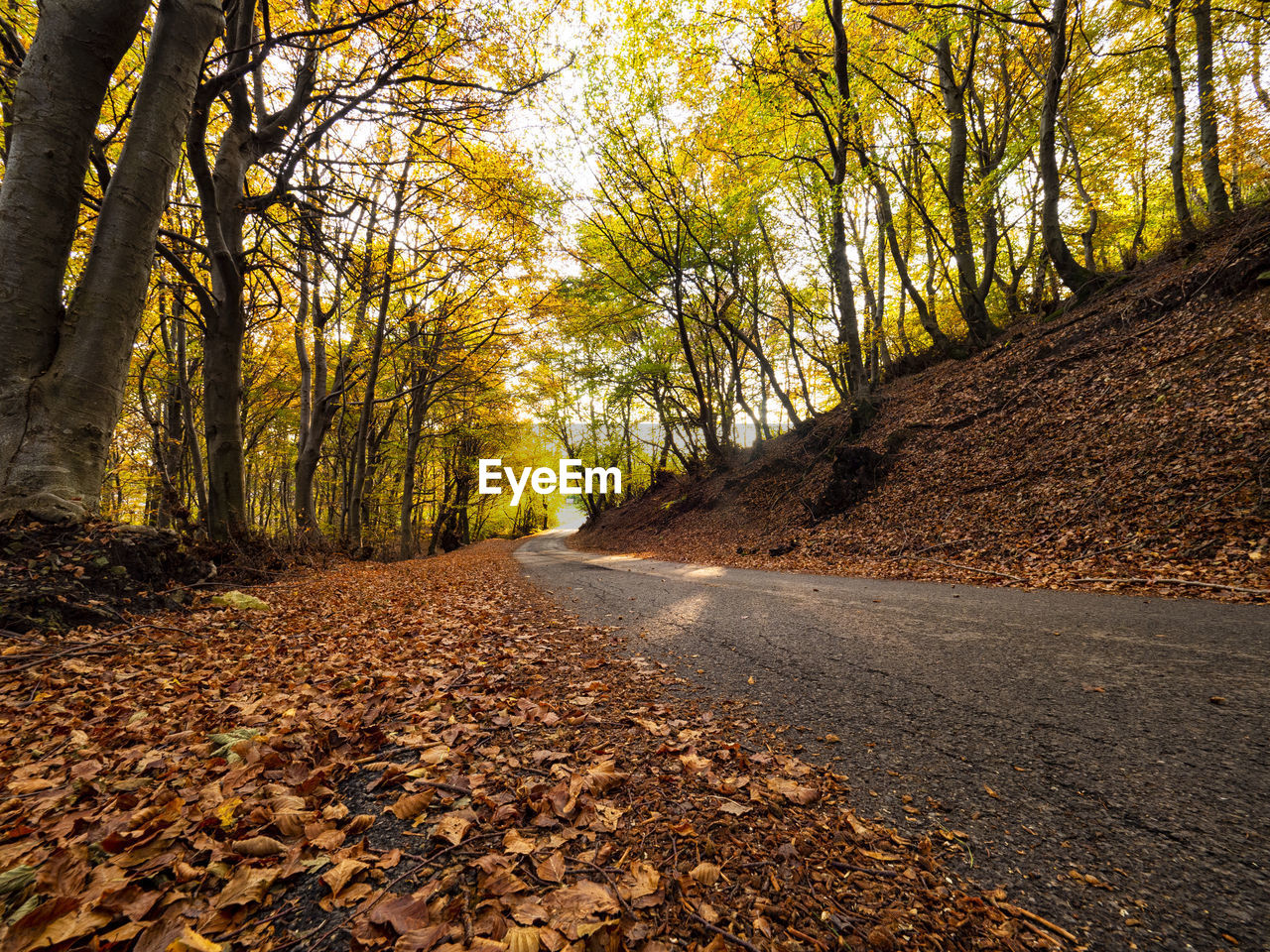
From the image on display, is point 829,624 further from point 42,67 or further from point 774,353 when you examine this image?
point 774,353

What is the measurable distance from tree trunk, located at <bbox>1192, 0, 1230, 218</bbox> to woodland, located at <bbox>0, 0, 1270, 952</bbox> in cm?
9

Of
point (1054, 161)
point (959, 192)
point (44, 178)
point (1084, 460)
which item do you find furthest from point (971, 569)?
point (959, 192)

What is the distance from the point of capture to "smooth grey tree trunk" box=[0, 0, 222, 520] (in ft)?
10.6

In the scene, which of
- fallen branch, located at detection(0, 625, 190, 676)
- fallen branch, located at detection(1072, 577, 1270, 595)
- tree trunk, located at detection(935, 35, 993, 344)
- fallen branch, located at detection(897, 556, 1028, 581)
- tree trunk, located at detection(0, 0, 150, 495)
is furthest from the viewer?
tree trunk, located at detection(935, 35, 993, 344)

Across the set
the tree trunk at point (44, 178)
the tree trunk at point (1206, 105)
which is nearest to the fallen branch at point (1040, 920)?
the tree trunk at point (44, 178)

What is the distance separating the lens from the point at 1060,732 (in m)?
1.87

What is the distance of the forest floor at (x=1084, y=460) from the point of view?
498 centimetres

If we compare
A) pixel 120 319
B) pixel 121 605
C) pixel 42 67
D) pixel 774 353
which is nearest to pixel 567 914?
pixel 121 605

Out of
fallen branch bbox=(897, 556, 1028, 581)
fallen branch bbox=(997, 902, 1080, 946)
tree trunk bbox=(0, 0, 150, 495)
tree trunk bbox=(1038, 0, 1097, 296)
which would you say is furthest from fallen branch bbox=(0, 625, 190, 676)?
tree trunk bbox=(1038, 0, 1097, 296)

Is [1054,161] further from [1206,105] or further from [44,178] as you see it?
[44,178]

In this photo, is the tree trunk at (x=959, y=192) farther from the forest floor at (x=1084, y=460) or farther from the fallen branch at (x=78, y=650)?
the fallen branch at (x=78, y=650)

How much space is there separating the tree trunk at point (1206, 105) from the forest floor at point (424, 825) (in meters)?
14.5

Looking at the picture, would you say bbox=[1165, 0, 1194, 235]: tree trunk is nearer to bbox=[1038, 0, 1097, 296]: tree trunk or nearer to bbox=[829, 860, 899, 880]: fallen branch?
bbox=[1038, 0, 1097, 296]: tree trunk

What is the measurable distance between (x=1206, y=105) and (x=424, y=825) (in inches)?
680
